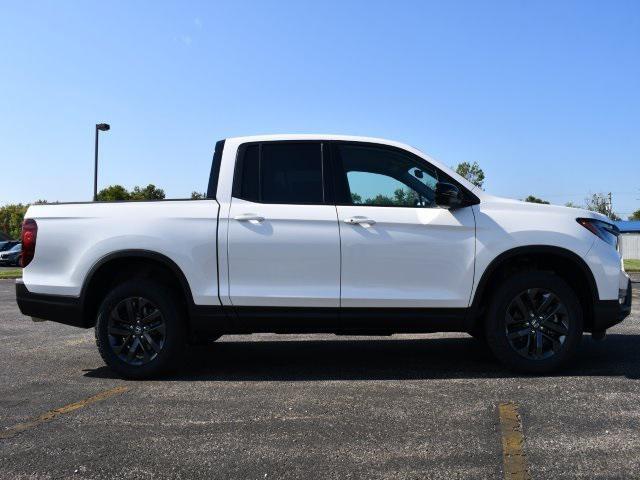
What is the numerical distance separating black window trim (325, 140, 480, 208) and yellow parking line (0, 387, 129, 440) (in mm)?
2395

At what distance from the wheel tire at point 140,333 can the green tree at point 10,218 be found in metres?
93.8

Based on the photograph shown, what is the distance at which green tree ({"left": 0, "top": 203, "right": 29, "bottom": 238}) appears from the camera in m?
89.5

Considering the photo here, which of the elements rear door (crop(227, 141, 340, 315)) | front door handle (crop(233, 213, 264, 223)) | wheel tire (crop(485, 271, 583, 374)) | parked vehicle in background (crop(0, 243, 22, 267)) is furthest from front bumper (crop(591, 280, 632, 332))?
parked vehicle in background (crop(0, 243, 22, 267))

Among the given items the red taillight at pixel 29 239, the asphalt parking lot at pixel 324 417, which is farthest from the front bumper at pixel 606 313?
the red taillight at pixel 29 239

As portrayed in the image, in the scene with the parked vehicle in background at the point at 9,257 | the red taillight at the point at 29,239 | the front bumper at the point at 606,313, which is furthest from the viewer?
the parked vehicle in background at the point at 9,257

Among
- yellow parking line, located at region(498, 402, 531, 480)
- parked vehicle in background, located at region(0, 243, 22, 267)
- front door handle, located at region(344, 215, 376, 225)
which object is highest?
front door handle, located at region(344, 215, 376, 225)

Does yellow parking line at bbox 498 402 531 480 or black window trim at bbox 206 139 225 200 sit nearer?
yellow parking line at bbox 498 402 531 480

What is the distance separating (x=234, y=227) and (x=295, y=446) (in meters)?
2.19

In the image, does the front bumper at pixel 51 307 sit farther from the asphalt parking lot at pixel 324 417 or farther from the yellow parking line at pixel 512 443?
the yellow parking line at pixel 512 443

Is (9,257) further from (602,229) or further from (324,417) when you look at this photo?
(602,229)

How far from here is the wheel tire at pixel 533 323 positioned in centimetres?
498

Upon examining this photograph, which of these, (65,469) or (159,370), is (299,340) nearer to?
(159,370)

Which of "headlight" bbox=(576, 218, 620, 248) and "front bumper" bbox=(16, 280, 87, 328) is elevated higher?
"headlight" bbox=(576, 218, 620, 248)

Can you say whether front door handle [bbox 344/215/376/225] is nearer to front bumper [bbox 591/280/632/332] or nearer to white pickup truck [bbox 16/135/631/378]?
white pickup truck [bbox 16/135/631/378]
